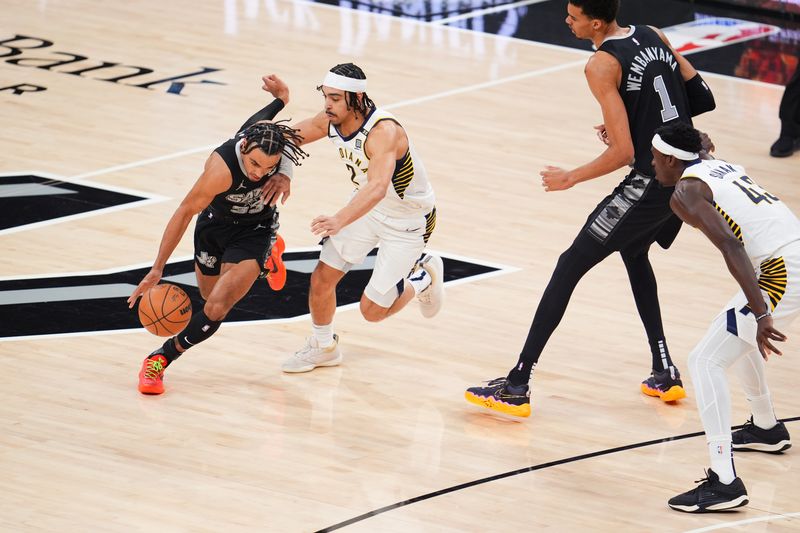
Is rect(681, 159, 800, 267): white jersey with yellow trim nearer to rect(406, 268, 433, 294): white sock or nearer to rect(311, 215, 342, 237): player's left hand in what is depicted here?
rect(311, 215, 342, 237): player's left hand

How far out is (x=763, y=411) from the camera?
21.2ft

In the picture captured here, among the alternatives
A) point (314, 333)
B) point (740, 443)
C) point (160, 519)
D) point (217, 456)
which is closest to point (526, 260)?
point (314, 333)

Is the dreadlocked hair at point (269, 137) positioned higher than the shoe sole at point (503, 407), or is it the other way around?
the dreadlocked hair at point (269, 137)

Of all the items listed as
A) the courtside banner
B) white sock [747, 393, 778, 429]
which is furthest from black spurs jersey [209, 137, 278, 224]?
the courtside banner

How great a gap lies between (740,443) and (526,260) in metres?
2.96

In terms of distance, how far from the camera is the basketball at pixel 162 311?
694 cm

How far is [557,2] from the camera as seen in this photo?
1783cm

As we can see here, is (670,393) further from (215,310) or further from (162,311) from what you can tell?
(162,311)

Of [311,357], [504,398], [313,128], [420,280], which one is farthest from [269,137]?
[504,398]

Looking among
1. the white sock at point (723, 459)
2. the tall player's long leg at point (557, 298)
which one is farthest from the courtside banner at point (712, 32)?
the white sock at point (723, 459)

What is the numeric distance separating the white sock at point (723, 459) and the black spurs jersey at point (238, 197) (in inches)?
104

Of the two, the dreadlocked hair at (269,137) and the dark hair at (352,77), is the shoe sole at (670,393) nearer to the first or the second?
the dark hair at (352,77)

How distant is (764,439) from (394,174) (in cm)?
224

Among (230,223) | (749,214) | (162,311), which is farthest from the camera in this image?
(230,223)
